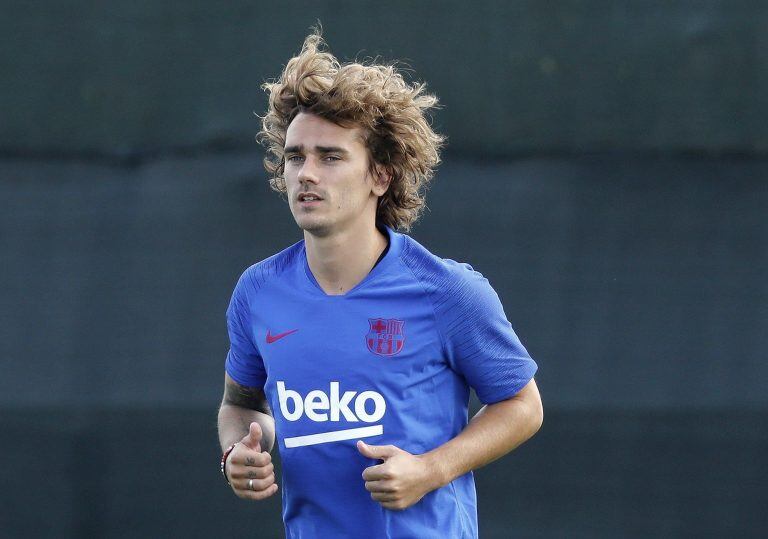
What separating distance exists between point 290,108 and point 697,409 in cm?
185

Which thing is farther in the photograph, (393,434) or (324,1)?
(324,1)

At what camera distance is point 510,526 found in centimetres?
392

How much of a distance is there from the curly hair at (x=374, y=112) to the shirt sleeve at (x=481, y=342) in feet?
1.23

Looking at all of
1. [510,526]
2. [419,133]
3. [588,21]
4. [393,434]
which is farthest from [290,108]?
[510,526]

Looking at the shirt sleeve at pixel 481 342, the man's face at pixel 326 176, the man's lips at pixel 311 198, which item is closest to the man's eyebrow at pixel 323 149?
the man's face at pixel 326 176

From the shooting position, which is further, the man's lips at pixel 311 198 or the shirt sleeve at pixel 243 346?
the shirt sleeve at pixel 243 346

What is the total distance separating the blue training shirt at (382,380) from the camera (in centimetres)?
256

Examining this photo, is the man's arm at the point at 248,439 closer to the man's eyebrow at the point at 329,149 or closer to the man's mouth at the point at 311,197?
the man's mouth at the point at 311,197

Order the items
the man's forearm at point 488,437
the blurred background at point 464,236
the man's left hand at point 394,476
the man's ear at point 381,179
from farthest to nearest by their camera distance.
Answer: the blurred background at point 464,236 < the man's ear at point 381,179 < the man's forearm at point 488,437 < the man's left hand at point 394,476

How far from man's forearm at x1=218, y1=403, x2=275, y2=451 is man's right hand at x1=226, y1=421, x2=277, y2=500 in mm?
217

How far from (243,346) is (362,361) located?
42 cm

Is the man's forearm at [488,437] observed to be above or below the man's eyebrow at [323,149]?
below

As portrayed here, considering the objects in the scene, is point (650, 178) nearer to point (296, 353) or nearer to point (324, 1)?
point (324, 1)

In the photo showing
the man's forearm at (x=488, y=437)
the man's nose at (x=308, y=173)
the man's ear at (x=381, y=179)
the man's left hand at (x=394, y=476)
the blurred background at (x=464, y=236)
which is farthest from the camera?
the blurred background at (x=464, y=236)
